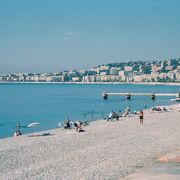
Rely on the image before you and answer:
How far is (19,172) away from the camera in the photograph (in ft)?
54.2

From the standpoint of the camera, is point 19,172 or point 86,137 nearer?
point 19,172

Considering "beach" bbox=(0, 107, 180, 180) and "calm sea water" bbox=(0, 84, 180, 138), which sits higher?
"beach" bbox=(0, 107, 180, 180)

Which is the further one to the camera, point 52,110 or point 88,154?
point 52,110

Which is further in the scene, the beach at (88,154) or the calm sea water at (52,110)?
the calm sea water at (52,110)

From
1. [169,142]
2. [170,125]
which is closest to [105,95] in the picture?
[170,125]

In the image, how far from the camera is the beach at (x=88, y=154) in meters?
16.2

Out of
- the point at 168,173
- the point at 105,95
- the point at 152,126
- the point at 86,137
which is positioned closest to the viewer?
the point at 168,173

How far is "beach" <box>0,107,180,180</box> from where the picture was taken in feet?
53.1

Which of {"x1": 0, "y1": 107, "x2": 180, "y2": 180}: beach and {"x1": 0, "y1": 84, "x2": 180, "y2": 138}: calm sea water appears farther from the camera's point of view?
{"x1": 0, "y1": 84, "x2": 180, "y2": 138}: calm sea water

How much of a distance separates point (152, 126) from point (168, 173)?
1754 centimetres

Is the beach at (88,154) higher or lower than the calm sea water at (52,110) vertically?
higher

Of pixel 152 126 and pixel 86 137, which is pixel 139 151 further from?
pixel 152 126

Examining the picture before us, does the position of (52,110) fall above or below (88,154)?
below

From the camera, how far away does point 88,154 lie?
65.5ft
